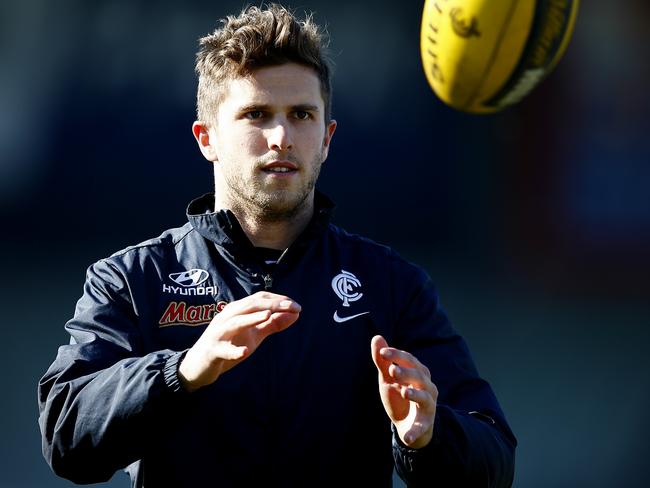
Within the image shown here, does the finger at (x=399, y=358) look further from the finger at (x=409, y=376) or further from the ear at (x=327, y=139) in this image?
the ear at (x=327, y=139)

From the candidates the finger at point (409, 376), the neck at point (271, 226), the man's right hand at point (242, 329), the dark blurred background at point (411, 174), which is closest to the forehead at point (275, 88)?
the neck at point (271, 226)

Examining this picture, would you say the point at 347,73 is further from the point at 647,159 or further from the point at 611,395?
the point at 611,395

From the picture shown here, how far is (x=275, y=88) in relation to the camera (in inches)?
101

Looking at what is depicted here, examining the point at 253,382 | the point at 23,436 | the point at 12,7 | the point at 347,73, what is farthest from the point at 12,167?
the point at 253,382

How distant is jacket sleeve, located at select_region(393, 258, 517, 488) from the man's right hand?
0.39 meters

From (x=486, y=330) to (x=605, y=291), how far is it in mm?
644

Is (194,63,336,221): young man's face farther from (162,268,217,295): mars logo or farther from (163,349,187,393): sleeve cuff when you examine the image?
(163,349,187,393): sleeve cuff

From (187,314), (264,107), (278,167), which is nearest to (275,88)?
(264,107)

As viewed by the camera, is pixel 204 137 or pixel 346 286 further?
pixel 204 137

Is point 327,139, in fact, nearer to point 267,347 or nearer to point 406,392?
point 267,347

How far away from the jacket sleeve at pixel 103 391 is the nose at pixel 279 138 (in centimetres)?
45

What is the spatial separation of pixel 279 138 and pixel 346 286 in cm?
37

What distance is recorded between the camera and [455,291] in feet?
17.2

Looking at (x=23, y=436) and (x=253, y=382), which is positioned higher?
(x=253, y=382)
